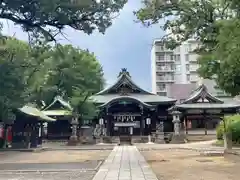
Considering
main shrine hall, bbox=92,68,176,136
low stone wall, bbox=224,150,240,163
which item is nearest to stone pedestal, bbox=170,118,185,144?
main shrine hall, bbox=92,68,176,136

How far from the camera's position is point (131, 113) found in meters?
44.5

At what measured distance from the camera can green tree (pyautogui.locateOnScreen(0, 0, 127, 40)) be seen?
12.5 m

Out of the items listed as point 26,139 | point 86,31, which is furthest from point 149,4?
point 26,139

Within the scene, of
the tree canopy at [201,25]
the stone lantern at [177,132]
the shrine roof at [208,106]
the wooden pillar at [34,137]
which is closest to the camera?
the tree canopy at [201,25]

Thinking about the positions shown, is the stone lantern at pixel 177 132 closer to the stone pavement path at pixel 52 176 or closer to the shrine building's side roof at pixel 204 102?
the shrine building's side roof at pixel 204 102

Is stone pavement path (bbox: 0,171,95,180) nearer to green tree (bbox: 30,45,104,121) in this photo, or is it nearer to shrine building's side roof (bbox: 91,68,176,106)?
shrine building's side roof (bbox: 91,68,176,106)

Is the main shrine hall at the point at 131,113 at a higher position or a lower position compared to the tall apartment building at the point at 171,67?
lower

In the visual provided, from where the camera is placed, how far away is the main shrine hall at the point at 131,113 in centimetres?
4400

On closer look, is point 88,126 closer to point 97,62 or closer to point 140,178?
point 97,62

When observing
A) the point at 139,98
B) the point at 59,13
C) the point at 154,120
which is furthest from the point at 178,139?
the point at 59,13

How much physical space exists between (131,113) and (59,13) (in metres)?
32.3

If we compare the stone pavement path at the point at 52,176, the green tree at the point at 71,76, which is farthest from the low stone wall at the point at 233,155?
the green tree at the point at 71,76

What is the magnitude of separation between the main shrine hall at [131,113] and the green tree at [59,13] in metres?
29.0

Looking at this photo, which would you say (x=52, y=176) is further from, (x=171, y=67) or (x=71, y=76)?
(x=171, y=67)
